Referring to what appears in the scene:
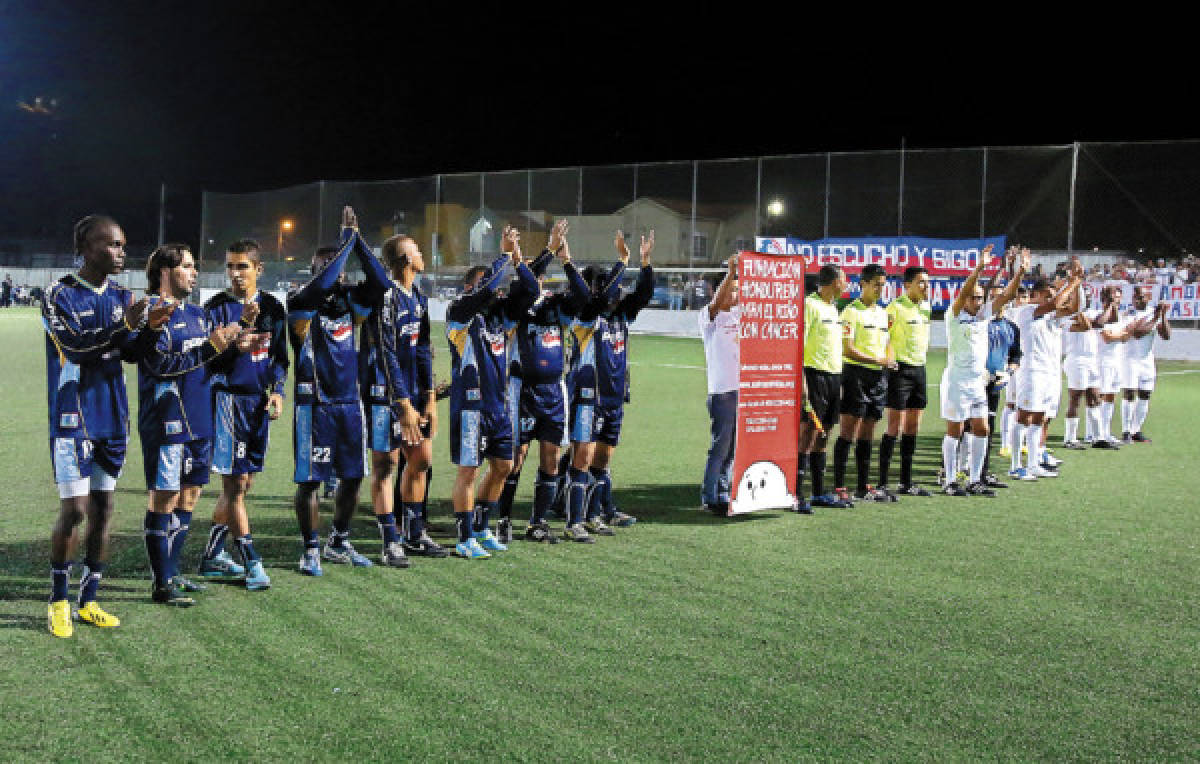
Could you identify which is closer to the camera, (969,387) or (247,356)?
(247,356)

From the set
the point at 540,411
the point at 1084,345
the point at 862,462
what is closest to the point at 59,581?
the point at 540,411

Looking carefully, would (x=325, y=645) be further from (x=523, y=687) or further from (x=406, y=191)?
(x=406, y=191)

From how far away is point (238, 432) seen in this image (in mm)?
6223

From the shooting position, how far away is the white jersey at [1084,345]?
13922mm

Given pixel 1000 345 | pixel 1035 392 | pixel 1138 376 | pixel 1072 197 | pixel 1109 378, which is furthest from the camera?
pixel 1072 197

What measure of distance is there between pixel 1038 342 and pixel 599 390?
6.11 m

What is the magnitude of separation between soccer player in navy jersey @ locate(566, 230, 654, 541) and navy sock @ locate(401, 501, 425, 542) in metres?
1.17

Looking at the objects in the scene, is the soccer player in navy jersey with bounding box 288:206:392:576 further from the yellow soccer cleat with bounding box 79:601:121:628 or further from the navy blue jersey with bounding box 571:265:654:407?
the navy blue jersey with bounding box 571:265:654:407

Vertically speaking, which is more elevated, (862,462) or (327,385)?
(327,385)

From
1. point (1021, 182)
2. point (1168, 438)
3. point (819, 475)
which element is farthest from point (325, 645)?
point (1021, 182)

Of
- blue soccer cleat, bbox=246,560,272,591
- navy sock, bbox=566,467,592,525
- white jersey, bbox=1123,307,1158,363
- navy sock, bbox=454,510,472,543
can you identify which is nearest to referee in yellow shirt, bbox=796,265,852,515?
navy sock, bbox=566,467,592,525

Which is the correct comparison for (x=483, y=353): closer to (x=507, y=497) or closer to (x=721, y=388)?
(x=507, y=497)

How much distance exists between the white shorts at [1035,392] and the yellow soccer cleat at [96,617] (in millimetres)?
9510

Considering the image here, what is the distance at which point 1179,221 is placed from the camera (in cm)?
2591
